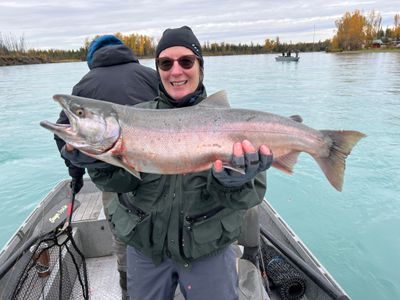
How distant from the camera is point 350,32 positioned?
94.6m

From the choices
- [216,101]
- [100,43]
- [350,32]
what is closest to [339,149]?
[216,101]

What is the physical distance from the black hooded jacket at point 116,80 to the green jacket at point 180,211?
1.08m

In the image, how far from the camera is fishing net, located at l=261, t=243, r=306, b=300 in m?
3.56

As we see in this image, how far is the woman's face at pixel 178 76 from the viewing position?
8.16 feet

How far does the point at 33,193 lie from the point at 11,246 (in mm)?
5415

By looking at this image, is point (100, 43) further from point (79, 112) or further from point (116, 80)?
point (79, 112)

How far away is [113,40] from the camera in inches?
147

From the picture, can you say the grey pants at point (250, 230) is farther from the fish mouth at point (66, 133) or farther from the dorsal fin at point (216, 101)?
the fish mouth at point (66, 133)

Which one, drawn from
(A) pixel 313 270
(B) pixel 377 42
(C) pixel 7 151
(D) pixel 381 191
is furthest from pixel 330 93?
(B) pixel 377 42

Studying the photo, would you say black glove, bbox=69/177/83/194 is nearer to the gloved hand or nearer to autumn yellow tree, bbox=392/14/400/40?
the gloved hand

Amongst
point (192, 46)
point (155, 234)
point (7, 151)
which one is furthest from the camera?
point (7, 151)

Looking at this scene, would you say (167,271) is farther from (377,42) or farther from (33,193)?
(377,42)

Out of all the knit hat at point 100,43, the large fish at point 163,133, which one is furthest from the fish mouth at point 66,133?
the knit hat at point 100,43

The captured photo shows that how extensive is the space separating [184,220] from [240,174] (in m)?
0.49
